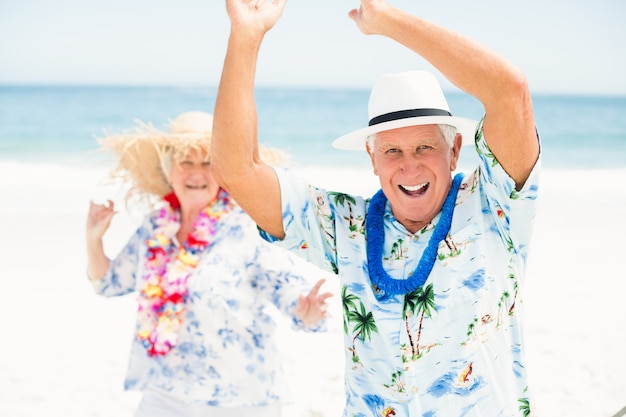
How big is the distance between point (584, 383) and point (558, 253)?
3.45 m

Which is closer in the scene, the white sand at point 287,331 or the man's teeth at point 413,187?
the man's teeth at point 413,187

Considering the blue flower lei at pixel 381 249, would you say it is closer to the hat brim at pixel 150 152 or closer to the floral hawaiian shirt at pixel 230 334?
the floral hawaiian shirt at pixel 230 334

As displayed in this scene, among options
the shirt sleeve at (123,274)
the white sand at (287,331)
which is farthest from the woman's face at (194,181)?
the white sand at (287,331)

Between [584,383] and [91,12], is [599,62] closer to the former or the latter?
[91,12]

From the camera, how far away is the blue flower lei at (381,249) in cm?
242

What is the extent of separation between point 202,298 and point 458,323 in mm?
1883

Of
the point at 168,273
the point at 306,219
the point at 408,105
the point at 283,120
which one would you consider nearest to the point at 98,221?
the point at 168,273

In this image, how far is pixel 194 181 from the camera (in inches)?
171

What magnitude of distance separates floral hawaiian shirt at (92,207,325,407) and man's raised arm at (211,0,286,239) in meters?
1.56

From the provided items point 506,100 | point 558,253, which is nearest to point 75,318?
point 558,253

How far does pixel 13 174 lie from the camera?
16.0 m

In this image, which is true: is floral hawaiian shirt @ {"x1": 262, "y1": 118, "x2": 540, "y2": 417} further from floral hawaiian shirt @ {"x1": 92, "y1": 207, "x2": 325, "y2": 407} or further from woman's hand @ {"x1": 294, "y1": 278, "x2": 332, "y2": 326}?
floral hawaiian shirt @ {"x1": 92, "y1": 207, "x2": 325, "y2": 407}

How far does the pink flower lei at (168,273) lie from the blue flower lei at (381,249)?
5.73ft

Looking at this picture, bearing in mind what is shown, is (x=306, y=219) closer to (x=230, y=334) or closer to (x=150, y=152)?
(x=230, y=334)
